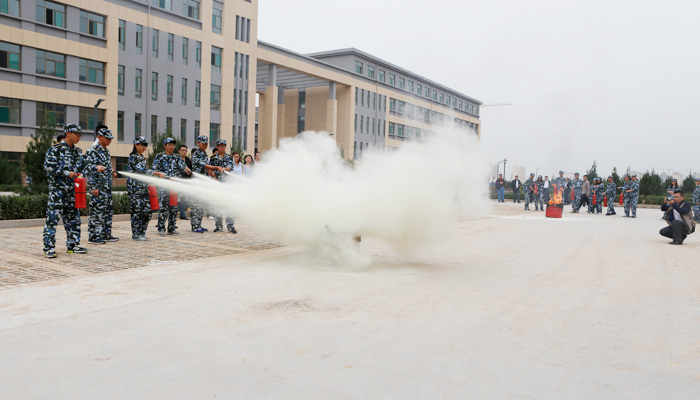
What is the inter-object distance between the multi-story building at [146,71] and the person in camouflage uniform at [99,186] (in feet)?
52.5

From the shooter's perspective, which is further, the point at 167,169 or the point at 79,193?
the point at 167,169

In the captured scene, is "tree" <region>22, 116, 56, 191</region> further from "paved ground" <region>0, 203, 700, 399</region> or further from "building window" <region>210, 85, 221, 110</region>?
"building window" <region>210, 85, 221, 110</region>

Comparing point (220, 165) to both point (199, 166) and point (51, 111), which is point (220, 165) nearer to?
point (199, 166)

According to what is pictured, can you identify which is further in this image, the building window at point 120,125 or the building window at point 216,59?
the building window at point 216,59

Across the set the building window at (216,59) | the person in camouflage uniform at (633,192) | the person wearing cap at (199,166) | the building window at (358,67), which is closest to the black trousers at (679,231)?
the person in camouflage uniform at (633,192)

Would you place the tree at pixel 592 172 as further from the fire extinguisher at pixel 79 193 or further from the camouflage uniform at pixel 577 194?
the fire extinguisher at pixel 79 193

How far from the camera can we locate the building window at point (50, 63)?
32.9 m

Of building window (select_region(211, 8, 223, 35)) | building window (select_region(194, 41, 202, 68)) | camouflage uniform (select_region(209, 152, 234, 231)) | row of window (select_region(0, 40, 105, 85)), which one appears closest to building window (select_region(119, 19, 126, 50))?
row of window (select_region(0, 40, 105, 85))

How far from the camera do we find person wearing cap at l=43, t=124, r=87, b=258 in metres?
8.12

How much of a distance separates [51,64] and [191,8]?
1285 cm

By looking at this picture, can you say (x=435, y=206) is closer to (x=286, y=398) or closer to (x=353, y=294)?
(x=353, y=294)

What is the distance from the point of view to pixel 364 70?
192 ft

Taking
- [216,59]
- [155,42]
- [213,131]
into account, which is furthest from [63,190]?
[216,59]

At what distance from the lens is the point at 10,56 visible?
103 feet
